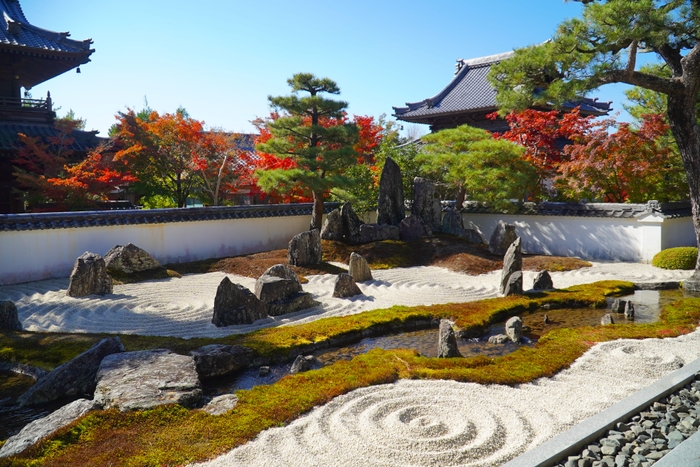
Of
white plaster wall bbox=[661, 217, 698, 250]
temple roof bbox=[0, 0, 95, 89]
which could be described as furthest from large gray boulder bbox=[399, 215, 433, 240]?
temple roof bbox=[0, 0, 95, 89]

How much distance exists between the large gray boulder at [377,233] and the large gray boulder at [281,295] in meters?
6.17

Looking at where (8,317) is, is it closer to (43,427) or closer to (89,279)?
(89,279)

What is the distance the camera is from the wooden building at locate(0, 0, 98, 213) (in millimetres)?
16312

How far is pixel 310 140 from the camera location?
17.1 metres

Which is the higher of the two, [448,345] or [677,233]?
[677,233]

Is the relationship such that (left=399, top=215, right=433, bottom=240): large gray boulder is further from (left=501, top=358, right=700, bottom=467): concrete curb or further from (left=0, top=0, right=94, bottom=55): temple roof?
(left=0, top=0, right=94, bottom=55): temple roof

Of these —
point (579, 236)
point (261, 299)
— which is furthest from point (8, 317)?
point (579, 236)

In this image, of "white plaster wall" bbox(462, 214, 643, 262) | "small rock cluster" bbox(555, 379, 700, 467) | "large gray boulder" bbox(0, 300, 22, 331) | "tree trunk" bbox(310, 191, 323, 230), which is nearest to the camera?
"small rock cluster" bbox(555, 379, 700, 467)

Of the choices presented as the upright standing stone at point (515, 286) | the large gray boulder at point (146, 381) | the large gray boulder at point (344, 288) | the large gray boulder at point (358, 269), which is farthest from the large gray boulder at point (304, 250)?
the large gray boulder at point (146, 381)

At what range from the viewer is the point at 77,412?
16.5 feet

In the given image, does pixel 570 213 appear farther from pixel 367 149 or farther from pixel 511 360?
pixel 511 360

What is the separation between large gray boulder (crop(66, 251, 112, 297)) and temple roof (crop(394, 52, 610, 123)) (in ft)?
52.8

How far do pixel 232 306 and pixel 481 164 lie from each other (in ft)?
34.2

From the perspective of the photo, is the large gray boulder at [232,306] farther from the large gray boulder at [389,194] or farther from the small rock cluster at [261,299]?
the large gray boulder at [389,194]
